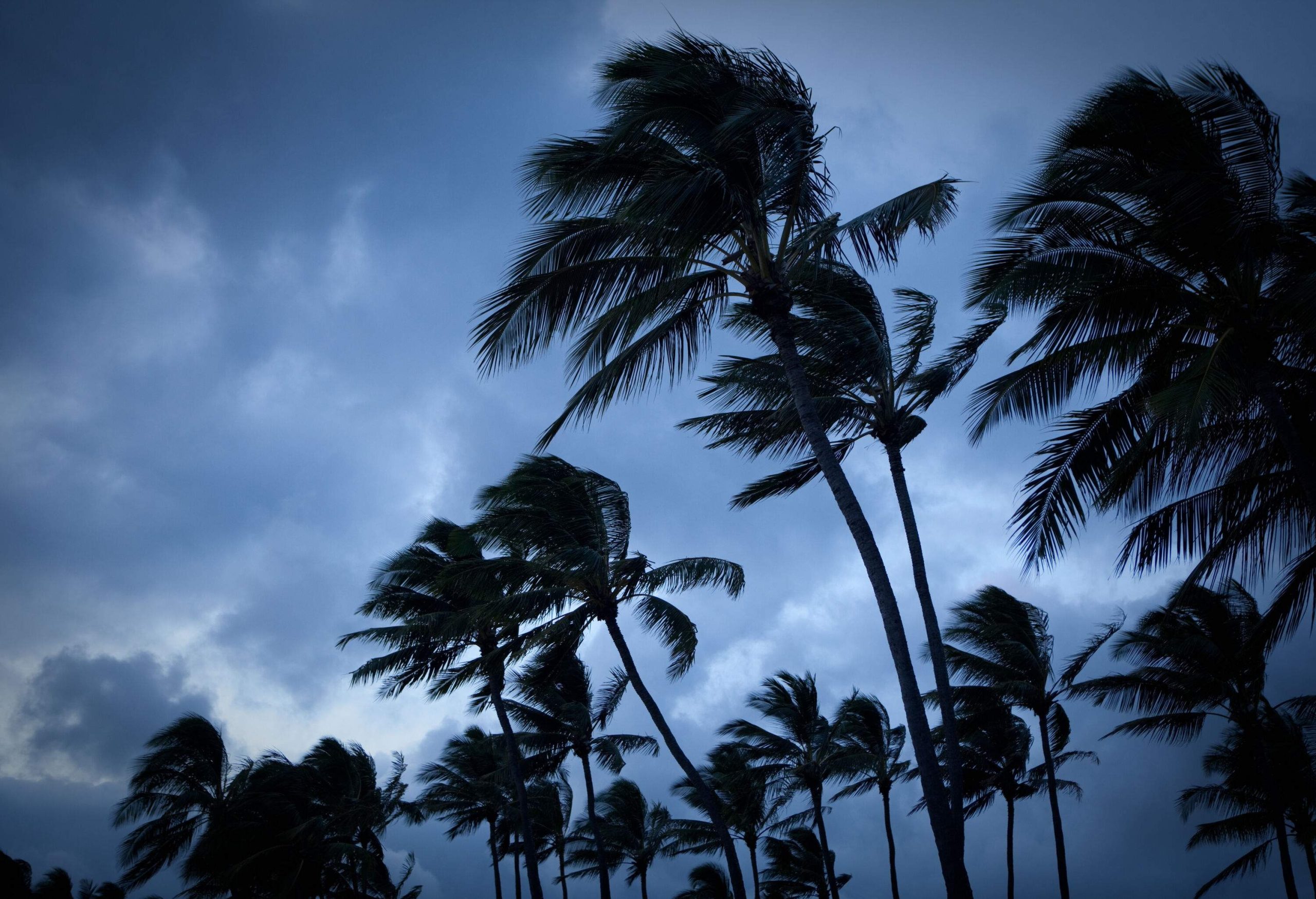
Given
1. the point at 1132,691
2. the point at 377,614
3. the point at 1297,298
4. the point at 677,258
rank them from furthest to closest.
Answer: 1. the point at 377,614
2. the point at 1132,691
3. the point at 677,258
4. the point at 1297,298

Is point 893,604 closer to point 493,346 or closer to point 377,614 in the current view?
point 493,346

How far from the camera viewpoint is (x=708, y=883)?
138ft

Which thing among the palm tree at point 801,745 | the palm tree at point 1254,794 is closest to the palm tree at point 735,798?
the palm tree at point 801,745

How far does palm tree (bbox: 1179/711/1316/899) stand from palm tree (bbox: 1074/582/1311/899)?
108cm

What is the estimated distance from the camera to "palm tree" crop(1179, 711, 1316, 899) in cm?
2359

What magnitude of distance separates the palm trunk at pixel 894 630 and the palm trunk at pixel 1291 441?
4141 mm

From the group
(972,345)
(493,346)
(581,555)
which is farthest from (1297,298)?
(581,555)

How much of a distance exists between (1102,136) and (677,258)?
15.9 ft

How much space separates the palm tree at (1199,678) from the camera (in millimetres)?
20891

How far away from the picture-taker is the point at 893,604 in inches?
390

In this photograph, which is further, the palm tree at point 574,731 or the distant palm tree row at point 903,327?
the palm tree at point 574,731

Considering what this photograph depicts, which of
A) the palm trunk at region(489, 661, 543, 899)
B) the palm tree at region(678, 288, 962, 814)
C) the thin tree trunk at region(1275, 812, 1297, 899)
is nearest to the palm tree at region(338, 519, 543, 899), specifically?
the palm trunk at region(489, 661, 543, 899)

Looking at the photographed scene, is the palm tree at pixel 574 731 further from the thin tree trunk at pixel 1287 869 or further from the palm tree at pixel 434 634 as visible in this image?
the thin tree trunk at pixel 1287 869

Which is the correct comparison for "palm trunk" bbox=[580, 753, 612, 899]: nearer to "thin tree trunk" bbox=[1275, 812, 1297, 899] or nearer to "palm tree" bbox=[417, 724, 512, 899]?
"palm tree" bbox=[417, 724, 512, 899]
